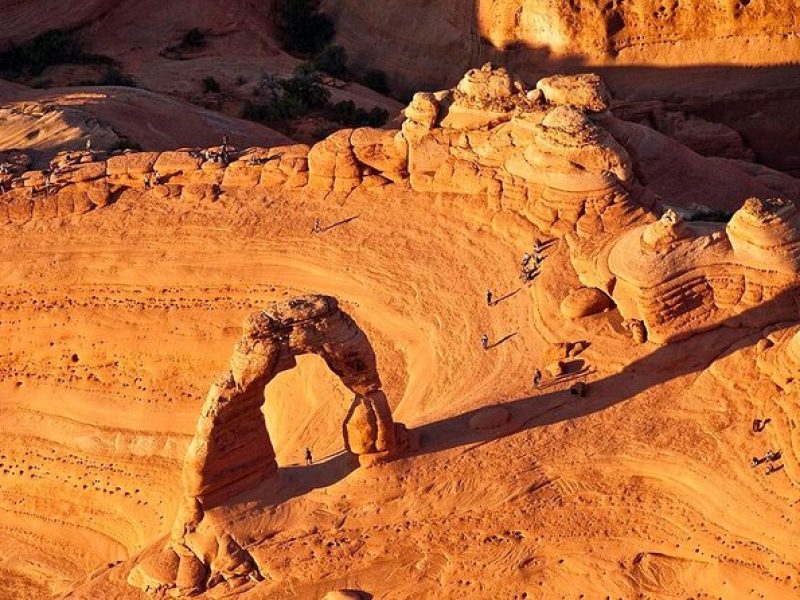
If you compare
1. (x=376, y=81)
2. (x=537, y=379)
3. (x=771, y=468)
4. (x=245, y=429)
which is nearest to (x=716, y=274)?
(x=537, y=379)

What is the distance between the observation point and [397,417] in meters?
21.2

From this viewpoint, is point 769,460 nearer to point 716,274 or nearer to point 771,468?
point 771,468

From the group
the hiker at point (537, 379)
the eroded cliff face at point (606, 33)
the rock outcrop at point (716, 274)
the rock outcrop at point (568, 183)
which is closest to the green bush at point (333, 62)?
the eroded cliff face at point (606, 33)

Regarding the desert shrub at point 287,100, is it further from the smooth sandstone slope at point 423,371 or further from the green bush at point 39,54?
the smooth sandstone slope at point 423,371

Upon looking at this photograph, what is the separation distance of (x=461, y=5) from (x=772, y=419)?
925 inches

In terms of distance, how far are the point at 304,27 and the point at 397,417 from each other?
85.0ft

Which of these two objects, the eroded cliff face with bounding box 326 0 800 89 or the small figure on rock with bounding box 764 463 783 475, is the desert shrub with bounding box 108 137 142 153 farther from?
the small figure on rock with bounding box 764 463 783 475

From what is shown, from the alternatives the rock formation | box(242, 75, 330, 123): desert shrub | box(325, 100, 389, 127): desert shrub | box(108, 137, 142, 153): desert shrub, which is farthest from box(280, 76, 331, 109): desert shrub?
the rock formation

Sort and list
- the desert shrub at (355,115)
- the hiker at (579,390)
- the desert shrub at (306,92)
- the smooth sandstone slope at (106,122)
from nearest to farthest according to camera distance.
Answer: the hiker at (579,390) < the smooth sandstone slope at (106,122) < the desert shrub at (355,115) < the desert shrub at (306,92)

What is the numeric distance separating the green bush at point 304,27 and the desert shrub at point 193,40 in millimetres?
2481

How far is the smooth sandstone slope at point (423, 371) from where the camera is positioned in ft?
59.2

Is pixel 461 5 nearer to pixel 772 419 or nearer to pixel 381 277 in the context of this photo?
pixel 381 277

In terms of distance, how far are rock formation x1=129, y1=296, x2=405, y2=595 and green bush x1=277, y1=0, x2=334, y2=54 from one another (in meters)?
26.5

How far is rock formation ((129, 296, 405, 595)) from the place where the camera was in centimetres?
1811
